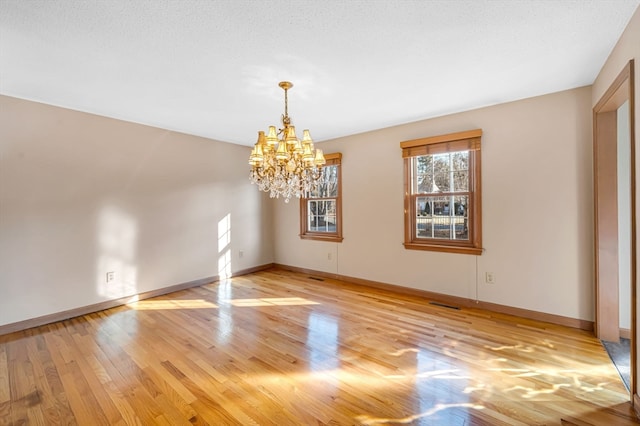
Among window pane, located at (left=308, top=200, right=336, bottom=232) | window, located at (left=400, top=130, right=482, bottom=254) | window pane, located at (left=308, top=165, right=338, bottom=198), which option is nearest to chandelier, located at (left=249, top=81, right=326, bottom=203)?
window, located at (left=400, top=130, right=482, bottom=254)

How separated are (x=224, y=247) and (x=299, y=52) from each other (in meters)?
3.64

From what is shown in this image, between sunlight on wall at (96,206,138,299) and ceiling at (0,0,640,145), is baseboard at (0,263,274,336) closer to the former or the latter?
sunlight on wall at (96,206,138,299)

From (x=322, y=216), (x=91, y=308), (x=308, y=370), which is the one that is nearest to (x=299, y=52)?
(x=308, y=370)

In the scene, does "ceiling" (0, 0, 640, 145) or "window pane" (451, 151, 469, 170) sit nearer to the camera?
"ceiling" (0, 0, 640, 145)

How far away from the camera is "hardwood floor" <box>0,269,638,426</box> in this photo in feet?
5.60

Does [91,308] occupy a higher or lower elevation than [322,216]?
lower

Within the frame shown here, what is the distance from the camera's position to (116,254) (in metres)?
3.58

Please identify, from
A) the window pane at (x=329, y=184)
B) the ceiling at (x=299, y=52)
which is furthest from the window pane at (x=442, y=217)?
the window pane at (x=329, y=184)

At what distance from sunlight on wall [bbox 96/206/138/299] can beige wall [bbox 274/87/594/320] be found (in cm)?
347

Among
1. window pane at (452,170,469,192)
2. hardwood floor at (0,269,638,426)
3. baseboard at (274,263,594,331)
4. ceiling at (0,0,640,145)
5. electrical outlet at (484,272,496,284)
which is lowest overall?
hardwood floor at (0,269,638,426)

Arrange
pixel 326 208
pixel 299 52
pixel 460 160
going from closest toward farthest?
pixel 299 52
pixel 460 160
pixel 326 208

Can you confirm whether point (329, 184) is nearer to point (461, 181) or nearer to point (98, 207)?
point (461, 181)

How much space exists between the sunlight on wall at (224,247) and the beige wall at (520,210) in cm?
260

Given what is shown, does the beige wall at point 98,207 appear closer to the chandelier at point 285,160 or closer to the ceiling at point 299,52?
the ceiling at point 299,52
